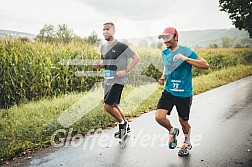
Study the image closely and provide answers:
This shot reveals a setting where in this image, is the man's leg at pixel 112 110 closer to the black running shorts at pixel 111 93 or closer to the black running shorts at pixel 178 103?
the black running shorts at pixel 111 93

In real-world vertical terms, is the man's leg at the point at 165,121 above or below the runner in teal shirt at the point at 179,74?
below

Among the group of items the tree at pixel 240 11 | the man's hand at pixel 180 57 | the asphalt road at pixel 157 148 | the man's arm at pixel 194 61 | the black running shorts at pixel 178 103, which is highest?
the tree at pixel 240 11

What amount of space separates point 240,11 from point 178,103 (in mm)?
25532

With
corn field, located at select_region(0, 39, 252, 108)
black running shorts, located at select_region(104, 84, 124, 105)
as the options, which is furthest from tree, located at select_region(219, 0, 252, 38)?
black running shorts, located at select_region(104, 84, 124, 105)

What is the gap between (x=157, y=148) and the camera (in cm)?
470

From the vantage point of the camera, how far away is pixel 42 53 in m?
9.34

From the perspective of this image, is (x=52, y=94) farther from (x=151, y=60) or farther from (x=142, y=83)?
(x=151, y=60)

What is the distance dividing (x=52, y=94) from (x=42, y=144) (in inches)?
175

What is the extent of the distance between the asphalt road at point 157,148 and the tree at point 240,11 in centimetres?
2136

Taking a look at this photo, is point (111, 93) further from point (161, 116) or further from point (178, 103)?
point (178, 103)

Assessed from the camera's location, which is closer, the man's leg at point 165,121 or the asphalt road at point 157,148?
the asphalt road at point 157,148

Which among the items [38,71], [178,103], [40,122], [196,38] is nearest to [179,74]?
[178,103]

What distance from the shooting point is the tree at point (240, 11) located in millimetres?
25462

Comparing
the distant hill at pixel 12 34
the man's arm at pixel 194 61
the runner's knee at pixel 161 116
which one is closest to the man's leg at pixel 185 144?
the runner's knee at pixel 161 116
